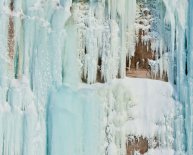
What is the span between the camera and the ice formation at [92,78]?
25.0 ft

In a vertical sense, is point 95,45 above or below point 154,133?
above

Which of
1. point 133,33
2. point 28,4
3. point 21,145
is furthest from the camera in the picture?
point 133,33

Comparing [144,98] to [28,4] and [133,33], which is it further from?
[28,4]

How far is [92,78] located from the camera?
323 inches

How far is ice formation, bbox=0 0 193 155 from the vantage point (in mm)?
7613

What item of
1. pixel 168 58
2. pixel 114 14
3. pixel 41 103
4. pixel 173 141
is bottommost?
pixel 173 141

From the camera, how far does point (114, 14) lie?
831 cm

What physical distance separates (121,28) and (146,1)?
0.68m

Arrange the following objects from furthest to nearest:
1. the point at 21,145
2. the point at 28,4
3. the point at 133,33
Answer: the point at 133,33, the point at 28,4, the point at 21,145

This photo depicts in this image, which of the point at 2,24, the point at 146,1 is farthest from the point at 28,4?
the point at 146,1

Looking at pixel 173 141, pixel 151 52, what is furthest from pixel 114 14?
pixel 173 141

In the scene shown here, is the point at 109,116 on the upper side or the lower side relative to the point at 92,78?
lower

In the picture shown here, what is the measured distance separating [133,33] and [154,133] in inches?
60.2

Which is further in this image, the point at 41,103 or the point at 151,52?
the point at 151,52
